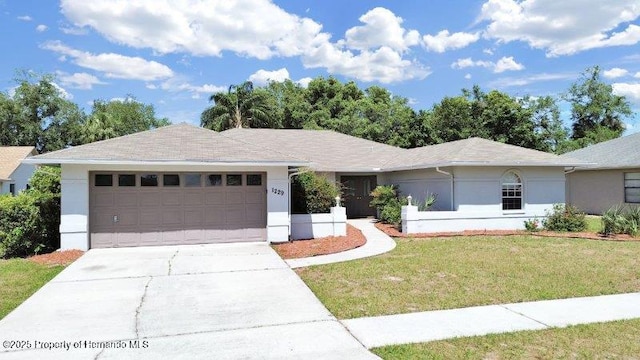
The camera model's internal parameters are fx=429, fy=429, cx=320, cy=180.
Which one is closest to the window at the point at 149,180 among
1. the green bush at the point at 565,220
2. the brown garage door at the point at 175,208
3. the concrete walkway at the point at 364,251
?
the brown garage door at the point at 175,208

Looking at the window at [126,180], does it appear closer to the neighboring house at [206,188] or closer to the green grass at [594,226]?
the neighboring house at [206,188]

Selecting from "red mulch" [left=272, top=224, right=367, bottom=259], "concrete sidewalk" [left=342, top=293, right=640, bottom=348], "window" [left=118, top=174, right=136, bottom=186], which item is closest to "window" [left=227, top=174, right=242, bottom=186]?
"red mulch" [left=272, top=224, right=367, bottom=259]

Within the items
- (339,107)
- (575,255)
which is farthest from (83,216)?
(339,107)

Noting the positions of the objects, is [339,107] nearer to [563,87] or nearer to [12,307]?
[563,87]

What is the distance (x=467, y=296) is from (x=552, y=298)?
1.45 m

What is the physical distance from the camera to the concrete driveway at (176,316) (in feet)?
17.3

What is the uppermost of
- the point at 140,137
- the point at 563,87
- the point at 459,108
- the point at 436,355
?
the point at 563,87

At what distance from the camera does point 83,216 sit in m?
12.1

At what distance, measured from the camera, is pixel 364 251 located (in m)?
12.3

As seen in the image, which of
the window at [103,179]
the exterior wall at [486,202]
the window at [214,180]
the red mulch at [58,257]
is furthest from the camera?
the exterior wall at [486,202]

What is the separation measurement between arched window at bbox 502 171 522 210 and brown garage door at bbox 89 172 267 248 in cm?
973

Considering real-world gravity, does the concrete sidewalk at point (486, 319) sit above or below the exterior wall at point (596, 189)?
below

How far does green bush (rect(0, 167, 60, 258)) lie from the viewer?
37.6 ft

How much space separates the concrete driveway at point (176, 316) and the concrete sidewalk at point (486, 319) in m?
0.45
